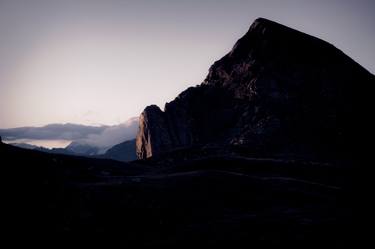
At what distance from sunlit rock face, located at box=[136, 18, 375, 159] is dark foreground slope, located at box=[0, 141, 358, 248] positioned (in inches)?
844

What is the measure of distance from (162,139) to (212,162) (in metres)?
35.6

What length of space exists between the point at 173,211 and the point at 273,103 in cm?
3819

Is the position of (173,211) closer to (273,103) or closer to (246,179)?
(246,179)

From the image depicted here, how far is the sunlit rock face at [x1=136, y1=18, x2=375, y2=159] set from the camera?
38.6 metres

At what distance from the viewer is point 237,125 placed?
4728 cm

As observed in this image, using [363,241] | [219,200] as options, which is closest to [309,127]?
[219,200]

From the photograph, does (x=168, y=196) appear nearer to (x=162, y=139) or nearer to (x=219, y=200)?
(x=219, y=200)

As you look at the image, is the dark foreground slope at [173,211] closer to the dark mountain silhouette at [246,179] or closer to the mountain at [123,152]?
the dark mountain silhouette at [246,179]

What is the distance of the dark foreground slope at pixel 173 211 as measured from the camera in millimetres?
7957

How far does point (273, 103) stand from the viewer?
4531 centimetres

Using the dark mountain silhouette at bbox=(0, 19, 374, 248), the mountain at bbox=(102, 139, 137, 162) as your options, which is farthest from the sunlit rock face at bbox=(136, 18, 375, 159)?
the mountain at bbox=(102, 139, 137, 162)

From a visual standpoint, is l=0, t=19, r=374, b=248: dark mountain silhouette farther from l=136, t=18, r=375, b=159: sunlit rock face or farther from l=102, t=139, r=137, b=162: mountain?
l=102, t=139, r=137, b=162: mountain

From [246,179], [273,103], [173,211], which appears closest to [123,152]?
[273,103]

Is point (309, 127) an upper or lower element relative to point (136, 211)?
upper
